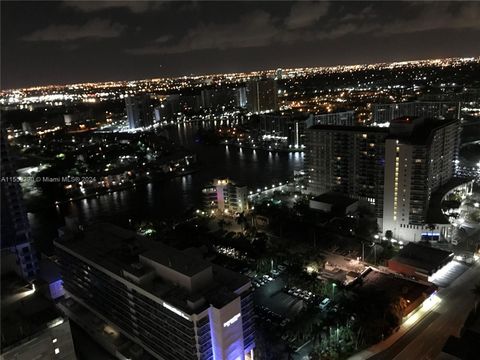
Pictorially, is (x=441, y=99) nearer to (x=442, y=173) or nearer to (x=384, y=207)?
(x=442, y=173)

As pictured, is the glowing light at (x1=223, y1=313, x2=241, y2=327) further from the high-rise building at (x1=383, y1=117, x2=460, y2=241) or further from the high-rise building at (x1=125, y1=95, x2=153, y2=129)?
the high-rise building at (x1=125, y1=95, x2=153, y2=129)

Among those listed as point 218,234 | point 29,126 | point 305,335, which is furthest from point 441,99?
point 29,126

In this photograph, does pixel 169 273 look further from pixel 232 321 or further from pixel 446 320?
pixel 446 320

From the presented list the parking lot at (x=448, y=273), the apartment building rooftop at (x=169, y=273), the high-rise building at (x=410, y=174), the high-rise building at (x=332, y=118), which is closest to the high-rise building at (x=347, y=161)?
the high-rise building at (x=410, y=174)

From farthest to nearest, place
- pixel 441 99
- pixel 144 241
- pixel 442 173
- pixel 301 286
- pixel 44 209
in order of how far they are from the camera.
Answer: pixel 441 99 → pixel 44 209 → pixel 442 173 → pixel 301 286 → pixel 144 241

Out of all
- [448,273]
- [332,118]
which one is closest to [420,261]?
[448,273]

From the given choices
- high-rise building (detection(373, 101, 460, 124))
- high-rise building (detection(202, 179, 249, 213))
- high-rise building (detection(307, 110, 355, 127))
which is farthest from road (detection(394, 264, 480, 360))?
high-rise building (detection(373, 101, 460, 124))
